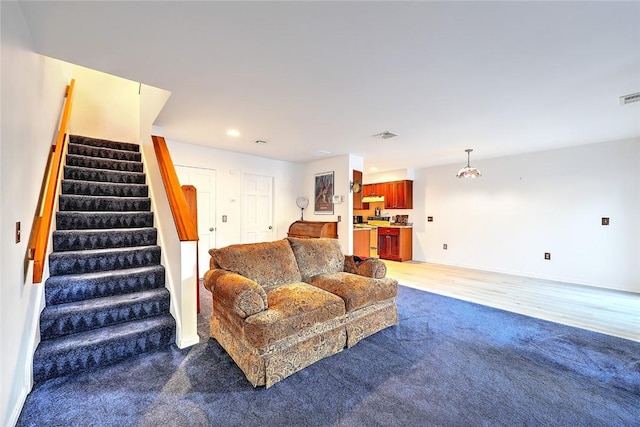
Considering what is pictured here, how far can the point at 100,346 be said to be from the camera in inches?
80.7

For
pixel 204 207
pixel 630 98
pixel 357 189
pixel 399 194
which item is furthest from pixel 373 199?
pixel 630 98

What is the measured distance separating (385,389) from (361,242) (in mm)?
4258

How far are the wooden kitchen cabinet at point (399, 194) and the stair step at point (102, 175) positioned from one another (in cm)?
540

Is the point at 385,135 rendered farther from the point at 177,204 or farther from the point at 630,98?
the point at 177,204

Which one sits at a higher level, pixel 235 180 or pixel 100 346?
pixel 235 180

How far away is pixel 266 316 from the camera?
6.32ft

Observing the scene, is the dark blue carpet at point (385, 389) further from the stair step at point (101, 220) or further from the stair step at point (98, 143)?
the stair step at point (98, 143)

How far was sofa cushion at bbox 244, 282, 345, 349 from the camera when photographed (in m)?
1.86

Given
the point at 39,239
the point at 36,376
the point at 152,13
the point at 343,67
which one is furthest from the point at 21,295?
the point at 343,67

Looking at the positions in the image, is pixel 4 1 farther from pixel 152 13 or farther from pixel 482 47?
pixel 482 47

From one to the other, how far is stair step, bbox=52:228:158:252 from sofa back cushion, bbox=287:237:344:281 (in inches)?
62.0

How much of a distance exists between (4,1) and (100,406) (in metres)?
2.31

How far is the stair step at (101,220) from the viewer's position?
2.75 m

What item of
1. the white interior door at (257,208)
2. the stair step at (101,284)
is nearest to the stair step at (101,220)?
the stair step at (101,284)
